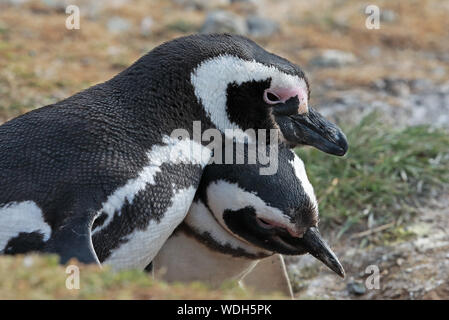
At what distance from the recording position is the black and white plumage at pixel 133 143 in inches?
108

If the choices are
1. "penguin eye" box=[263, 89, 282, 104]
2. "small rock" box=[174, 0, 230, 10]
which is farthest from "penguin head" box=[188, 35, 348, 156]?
"small rock" box=[174, 0, 230, 10]

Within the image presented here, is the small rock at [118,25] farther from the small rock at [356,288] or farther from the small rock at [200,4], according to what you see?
the small rock at [356,288]

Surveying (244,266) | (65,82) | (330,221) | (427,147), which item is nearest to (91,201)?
(244,266)

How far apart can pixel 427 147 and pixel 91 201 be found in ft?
9.18

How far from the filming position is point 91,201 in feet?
9.04

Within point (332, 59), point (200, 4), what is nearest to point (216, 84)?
point (332, 59)

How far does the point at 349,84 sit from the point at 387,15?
182cm

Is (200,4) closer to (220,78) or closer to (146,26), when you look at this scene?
(146,26)

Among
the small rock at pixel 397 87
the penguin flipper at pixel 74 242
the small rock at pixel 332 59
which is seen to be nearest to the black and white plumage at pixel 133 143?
the penguin flipper at pixel 74 242

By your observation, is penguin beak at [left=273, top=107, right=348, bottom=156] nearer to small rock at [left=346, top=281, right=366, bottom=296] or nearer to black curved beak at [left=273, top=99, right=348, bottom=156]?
black curved beak at [left=273, top=99, right=348, bottom=156]

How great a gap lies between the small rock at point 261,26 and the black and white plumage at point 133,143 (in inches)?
156

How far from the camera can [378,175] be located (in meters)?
4.79

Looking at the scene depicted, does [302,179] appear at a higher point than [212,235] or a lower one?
higher
